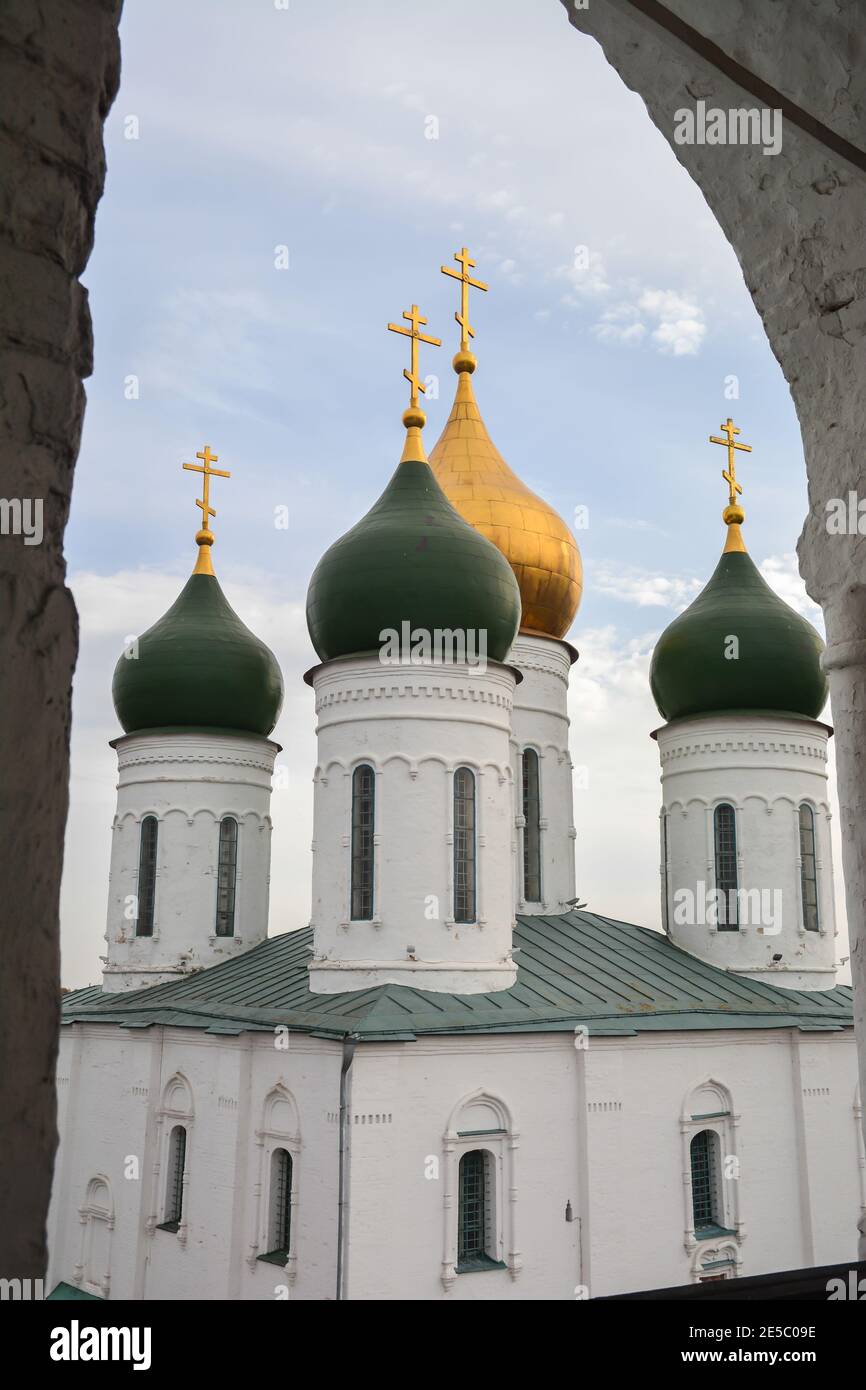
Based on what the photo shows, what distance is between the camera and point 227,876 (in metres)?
18.3

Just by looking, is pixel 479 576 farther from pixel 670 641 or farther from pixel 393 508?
pixel 670 641

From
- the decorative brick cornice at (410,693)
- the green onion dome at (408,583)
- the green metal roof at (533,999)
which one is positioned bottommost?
the green metal roof at (533,999)

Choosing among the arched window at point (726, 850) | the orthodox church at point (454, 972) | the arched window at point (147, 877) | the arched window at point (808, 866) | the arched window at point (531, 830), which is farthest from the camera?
the arched window at point (147, 877)

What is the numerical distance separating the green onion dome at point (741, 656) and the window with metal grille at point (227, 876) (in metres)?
7.08

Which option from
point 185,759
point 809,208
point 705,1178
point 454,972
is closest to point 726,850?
point 705,1178

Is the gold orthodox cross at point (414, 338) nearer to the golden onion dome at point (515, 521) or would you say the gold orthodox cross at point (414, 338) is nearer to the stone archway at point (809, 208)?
the golden onion dome at point (515, 521)

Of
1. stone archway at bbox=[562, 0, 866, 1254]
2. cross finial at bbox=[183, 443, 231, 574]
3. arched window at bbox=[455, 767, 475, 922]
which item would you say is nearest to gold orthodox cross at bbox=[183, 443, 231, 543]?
cross finial at bbox=[183, 443, 231, 574]

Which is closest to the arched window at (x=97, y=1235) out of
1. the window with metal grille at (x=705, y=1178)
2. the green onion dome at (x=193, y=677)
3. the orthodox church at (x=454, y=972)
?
the orthodox church at (x=454, y=972)

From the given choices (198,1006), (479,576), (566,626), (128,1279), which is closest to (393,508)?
(479,576)

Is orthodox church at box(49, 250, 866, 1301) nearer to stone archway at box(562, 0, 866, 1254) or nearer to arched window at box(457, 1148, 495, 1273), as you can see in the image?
arched window at box(457, 1148, 495, 1273)

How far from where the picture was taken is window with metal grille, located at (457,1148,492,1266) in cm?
1187

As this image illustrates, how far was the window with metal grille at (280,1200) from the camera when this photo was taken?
1247 centimetres

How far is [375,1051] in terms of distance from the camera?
38.1ft

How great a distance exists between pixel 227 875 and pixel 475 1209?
7.68m
